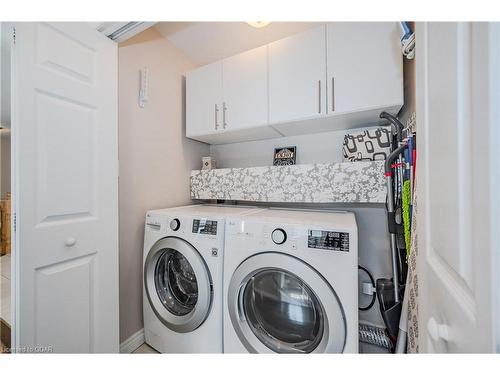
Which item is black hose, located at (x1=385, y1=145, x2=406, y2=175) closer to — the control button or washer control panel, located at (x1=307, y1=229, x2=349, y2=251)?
→ washer control panel, located at (x1=307, y1=229, x2=349, y2=251)

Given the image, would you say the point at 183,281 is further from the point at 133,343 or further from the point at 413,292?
the point at 413,292

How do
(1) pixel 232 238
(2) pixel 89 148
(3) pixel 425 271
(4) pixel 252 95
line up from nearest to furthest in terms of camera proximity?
(3) pixel 425 271 < (2) pixel 89 148 < (1) pixel 232 238 < (4) pixel 252 95

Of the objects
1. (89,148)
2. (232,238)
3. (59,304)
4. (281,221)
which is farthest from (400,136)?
(59,304)

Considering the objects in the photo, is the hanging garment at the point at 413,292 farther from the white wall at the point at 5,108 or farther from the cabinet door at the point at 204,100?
the white wall at the point at 5,108

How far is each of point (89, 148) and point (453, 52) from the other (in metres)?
1.40

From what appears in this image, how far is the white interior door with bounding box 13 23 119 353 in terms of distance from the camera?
0.84m

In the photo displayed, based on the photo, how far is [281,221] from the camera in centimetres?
111

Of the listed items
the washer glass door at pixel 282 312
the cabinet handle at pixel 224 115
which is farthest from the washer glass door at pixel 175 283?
the cabinet handle at pixel 224 115

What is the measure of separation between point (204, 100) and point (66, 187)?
1.19 metres

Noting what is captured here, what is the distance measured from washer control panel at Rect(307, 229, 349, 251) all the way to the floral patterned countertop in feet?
1.50

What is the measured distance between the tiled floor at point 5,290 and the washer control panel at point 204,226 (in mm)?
833

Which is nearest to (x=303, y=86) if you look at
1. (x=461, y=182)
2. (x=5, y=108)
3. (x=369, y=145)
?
(x=369, y=145)

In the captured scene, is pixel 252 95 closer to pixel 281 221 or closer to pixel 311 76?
pixel 311 76

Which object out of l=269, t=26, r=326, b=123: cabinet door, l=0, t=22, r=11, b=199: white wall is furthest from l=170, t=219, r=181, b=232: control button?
l=269, t=26, r=326, b=123: cabinet door
